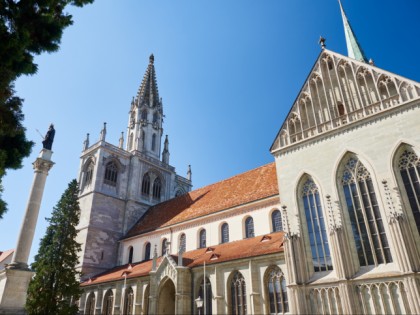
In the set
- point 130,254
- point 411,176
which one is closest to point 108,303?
point 130,254

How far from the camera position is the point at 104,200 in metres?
34.7

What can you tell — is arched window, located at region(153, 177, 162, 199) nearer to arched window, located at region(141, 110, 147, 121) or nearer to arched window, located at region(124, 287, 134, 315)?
arched window, located at region(141, 110, 147, 121)

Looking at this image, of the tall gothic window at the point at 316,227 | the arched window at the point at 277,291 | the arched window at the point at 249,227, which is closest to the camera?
the tall gothic window at the point at 316,227

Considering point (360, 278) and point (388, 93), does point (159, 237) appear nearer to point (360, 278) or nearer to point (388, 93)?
point (360, 278)

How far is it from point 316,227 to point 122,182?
85.3 ft

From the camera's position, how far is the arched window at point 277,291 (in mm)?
16922

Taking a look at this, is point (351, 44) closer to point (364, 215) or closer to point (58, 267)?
point (364, 215)

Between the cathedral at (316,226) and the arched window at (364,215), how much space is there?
5 centimetres

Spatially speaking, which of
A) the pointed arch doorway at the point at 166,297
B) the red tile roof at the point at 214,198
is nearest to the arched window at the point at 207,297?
the pointed arch doorway at the point at 166,297

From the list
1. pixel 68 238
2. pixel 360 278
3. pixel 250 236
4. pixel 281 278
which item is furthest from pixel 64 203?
pixel 360 278

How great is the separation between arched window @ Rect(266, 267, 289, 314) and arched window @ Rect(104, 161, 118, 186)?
23881mm

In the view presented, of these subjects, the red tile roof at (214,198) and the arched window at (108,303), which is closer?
the red tile roof at (214,198)

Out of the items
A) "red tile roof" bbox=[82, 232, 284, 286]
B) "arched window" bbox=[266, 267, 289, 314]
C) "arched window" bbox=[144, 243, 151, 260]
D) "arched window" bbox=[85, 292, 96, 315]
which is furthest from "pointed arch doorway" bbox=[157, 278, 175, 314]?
"arched window" bbox=[85, 292, 96, 315]

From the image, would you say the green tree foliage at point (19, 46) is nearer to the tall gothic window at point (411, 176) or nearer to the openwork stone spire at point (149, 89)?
the tall gothic window at point (411, 176)
